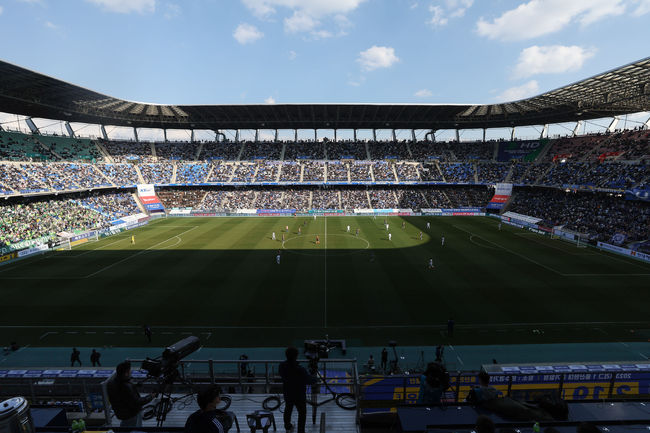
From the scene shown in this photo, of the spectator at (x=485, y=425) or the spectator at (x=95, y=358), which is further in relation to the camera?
the spectator at (x=95, y=358)

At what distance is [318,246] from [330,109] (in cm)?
3337

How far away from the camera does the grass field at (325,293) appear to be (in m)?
17.7

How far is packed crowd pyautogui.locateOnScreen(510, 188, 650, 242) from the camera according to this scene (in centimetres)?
3597

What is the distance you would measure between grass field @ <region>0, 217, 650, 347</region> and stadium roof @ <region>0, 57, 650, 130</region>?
20.9m

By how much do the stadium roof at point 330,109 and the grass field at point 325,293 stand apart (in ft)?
68.4

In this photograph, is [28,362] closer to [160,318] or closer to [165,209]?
[160,318]

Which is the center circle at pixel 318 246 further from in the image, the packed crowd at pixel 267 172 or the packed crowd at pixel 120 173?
the packed crowd at pixel 120 173

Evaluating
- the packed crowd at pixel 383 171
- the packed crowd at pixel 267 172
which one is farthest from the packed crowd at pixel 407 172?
the packed crowd at pixel 267 172

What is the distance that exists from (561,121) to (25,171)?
3494 inches

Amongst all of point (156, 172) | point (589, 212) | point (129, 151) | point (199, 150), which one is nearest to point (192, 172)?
point (156, 172)

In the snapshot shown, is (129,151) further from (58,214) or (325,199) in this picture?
(325,199)

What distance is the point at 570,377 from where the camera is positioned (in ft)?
37.9

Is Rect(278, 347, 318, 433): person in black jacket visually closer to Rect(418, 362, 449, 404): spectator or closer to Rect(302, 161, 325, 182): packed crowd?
Rect(418, 362, 449, 404): spectator

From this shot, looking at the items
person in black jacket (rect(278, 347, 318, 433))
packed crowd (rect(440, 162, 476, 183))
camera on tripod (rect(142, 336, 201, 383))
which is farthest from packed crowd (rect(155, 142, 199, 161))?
person in black jacket (rect(278, 347, 318, 433))
